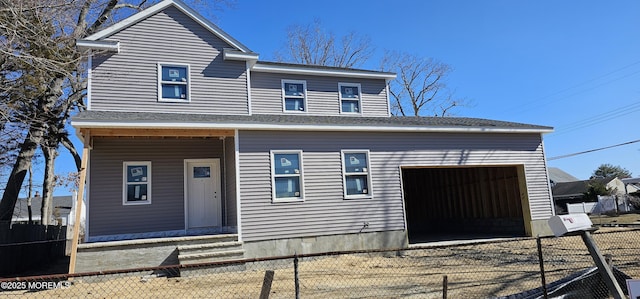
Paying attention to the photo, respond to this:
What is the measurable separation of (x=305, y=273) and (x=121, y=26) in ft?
28.5

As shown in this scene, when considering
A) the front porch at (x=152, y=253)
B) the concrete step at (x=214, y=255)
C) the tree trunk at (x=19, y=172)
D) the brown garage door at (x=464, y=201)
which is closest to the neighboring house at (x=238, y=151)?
the concrete step at (x=214, y=255)

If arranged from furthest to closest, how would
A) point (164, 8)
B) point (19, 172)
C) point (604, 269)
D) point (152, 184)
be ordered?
point (19, 172), point (164, 8), point (152, 184), point (604, 269)

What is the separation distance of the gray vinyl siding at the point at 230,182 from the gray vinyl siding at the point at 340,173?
Answer: 2.10 feet

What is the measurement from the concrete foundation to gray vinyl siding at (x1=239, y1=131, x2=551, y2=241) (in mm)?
155

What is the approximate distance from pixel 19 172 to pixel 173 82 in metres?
7.78

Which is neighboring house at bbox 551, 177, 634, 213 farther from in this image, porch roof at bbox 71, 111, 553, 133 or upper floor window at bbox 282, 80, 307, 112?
upper floor window at bbox 282, 80, 307, 112

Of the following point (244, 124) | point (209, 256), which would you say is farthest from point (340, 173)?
point (209, 256)

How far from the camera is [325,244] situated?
11.5m

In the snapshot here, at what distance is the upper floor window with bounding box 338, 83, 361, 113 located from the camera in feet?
49.2

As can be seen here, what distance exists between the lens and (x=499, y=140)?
14211mm

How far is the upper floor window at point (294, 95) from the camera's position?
46.7 feet

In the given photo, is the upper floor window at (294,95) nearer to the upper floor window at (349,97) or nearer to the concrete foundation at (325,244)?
the upper floor window at (349,97)

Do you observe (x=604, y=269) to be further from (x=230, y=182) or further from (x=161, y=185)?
(x=161, y=185)

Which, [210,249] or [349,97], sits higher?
[349,97]
